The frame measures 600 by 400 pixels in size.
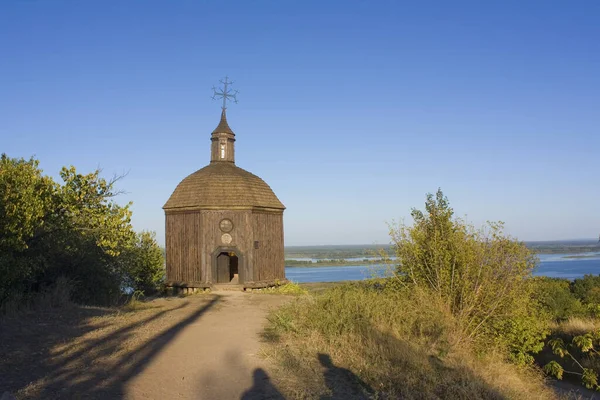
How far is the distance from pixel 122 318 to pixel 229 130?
14.4 metres

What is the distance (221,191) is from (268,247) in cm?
346

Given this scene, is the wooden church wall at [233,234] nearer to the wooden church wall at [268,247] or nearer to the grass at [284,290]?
the wooden church wall at [268,247]

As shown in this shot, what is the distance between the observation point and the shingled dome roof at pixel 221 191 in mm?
22438

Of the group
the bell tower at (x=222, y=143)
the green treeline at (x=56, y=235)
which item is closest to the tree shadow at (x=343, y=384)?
the green treeline at (x=56, y=235)

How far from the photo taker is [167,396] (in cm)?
696

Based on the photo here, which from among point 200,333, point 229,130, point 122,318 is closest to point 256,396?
point 200,333

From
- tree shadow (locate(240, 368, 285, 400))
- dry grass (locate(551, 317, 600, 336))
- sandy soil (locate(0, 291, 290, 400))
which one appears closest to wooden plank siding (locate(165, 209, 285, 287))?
sandy soil (locate(0, 291, 290, 400))

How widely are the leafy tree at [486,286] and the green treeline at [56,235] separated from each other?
30.4 ft

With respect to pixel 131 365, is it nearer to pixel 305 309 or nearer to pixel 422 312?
pixel 305 309

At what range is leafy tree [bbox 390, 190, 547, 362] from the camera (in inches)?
470

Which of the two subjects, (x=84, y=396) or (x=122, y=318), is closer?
(x=84, y=396)

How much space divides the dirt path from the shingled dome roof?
990 centimetres

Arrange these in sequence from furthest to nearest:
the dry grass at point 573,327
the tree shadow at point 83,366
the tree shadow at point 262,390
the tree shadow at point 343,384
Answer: the dry grass at point 573,327 → the tree shadow at point 343,384 → the tree shadow at point 262,390 → the tree shadow at point 83,366

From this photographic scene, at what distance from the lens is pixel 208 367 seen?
8.46 m
